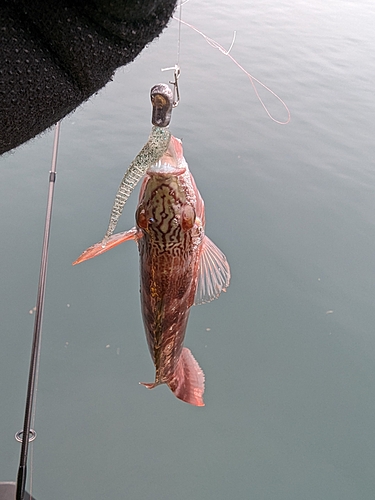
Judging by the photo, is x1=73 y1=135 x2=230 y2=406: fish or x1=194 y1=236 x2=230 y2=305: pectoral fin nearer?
x1=73 y1=135 x2=230 y2=406: fish

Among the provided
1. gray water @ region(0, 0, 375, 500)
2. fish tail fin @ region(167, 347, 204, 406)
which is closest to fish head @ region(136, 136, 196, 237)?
gray water @ region(0, 0, 375, 500)

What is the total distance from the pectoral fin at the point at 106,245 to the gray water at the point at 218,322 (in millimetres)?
601

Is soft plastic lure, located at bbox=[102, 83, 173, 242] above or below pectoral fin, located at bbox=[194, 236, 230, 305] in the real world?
above

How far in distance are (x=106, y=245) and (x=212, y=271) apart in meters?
0.43

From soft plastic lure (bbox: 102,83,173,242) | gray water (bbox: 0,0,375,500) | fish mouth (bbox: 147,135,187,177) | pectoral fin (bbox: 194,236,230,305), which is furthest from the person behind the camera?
gray water (bbox: 0,0,375,500)

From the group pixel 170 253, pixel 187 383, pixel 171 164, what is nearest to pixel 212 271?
pixel 170 253

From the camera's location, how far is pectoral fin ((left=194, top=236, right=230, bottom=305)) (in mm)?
1528

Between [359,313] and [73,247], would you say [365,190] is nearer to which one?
[359,313]

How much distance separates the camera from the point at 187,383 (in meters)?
1.92

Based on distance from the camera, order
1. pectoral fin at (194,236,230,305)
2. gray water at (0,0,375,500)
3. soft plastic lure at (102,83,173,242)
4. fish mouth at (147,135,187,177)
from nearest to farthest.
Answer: soft plastic lure at (102,83,173,242)
fish mouth at (147,135,187,177)
pectoral fin at (194,236,230,305)
gray water at (0,0,375,500)

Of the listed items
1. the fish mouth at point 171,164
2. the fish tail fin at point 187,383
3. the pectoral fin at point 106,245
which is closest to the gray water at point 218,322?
the pectoral fin at point 106,245

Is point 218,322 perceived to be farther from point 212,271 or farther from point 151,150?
point 151,150

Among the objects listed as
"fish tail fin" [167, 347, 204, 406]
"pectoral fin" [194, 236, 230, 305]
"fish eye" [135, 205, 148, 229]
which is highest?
"fish eye" [135, 205, 148, 229]

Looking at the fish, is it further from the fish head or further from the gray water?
the gray water
